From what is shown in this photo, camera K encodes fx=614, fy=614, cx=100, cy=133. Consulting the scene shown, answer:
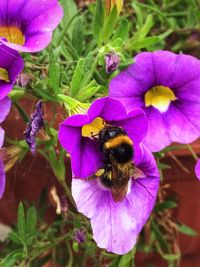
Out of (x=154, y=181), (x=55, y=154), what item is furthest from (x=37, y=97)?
(x=154, y=181)

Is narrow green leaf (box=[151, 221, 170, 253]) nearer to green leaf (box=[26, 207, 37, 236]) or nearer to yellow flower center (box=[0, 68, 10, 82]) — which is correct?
green leaf (box=[26, 207, 37, 236])

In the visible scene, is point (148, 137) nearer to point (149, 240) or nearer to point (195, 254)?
point (149, 240)

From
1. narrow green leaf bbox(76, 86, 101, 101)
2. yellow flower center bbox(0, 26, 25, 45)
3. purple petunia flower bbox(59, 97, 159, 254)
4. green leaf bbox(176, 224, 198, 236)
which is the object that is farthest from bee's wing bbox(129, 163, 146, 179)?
green leaf bbox(176, 224, 198, 236)

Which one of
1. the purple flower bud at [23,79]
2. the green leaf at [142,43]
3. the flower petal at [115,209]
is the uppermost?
the green leaf at [142,43]

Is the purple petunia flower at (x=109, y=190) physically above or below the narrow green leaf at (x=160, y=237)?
above

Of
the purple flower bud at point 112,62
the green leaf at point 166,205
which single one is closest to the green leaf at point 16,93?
the purple flower bud at point 112,62

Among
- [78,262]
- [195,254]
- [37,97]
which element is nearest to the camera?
[37,97]

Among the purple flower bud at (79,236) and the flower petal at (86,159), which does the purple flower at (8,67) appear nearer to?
the flower petal at (86,159)
